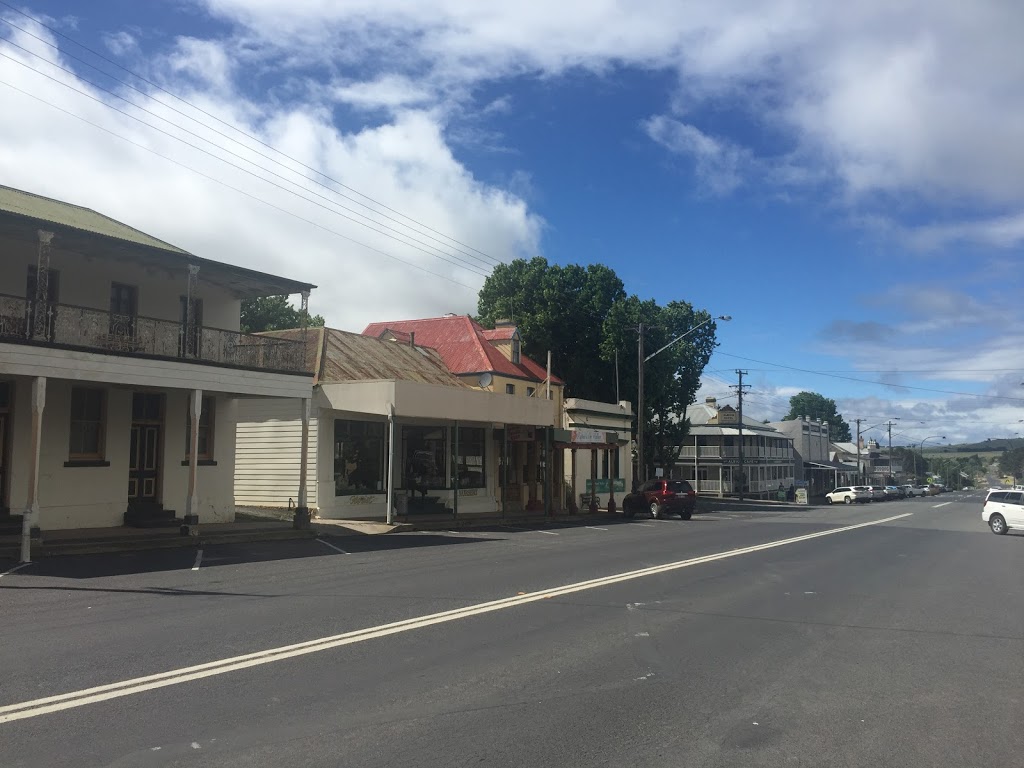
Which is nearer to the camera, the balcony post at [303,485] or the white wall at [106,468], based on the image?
the white wall at [106,468]

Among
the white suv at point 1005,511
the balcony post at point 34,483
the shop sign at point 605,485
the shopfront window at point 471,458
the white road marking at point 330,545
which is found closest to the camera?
the balcony post at point 34,483

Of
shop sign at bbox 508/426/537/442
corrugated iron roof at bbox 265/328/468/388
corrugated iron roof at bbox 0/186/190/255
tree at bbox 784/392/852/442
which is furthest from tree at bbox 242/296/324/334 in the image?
tree at bbox 784/392/852/442

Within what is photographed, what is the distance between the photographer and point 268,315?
155 ft

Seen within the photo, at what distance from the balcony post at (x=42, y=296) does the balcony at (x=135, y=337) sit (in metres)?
0.02

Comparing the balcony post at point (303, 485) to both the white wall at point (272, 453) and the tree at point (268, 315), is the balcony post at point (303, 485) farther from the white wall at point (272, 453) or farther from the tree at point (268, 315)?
the tree at point (268, 315)

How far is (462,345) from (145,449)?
17.9 metres

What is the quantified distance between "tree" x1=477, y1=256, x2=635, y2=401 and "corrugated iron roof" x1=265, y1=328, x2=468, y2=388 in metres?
12.8

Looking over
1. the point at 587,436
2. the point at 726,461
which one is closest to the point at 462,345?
the point at 587,436

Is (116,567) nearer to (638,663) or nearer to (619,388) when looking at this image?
(638,663)

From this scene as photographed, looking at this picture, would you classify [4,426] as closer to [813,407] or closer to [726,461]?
[726,461]

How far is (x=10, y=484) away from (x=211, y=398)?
19.0 ft

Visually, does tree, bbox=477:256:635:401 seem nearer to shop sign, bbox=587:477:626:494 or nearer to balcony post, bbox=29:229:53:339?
shop sign, bbox=587:477:626:494

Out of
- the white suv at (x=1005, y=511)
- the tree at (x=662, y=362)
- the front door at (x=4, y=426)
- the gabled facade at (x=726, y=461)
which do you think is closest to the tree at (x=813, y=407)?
the gabled facade at (x=726, y=461)

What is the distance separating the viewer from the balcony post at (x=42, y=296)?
52.4 ft
